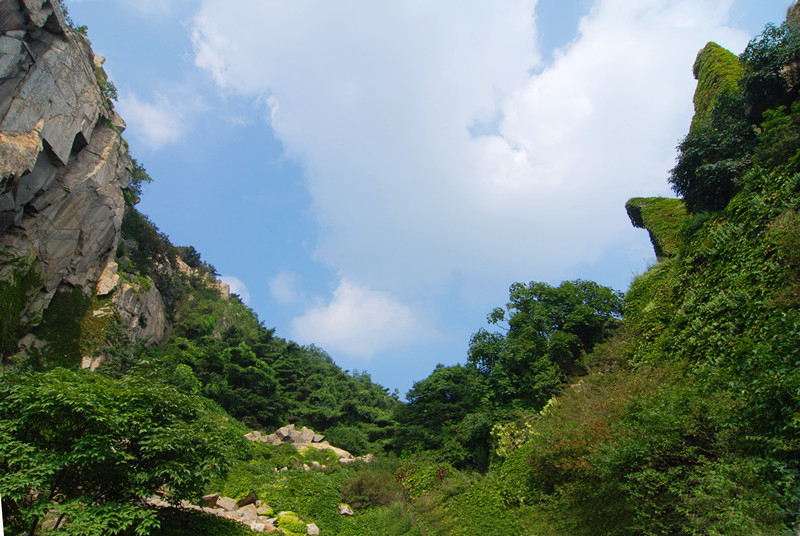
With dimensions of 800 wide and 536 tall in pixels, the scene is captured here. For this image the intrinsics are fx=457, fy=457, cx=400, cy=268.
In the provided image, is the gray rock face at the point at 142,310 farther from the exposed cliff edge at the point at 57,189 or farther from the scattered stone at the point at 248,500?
the scattered stone at the point at 248,500

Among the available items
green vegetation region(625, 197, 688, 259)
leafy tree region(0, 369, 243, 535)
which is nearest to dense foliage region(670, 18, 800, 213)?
green vegetation region(625, 197, 688, 259)

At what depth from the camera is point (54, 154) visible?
69.3 feet

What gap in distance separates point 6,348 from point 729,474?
81.7 feet

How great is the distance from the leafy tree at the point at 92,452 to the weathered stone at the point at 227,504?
188 inches

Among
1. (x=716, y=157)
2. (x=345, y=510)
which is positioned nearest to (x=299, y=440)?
(x=345, y=510)

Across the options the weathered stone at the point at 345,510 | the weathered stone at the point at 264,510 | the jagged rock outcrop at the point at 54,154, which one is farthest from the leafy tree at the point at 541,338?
the jagged rock outcrop at the point at 54,154

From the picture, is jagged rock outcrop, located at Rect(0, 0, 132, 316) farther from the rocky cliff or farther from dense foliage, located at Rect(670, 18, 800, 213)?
dense foliage, located at Rect(670, 18, 800, 213)

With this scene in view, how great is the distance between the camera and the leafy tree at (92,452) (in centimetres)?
766

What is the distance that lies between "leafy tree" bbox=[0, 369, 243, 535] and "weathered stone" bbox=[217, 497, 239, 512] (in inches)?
188

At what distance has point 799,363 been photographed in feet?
19.2

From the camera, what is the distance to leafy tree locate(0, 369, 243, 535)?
766cm

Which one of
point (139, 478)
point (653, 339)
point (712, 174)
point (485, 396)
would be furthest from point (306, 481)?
point (712, 174)

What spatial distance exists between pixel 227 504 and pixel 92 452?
6.77 metres

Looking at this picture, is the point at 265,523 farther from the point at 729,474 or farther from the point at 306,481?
the point at 729,474
